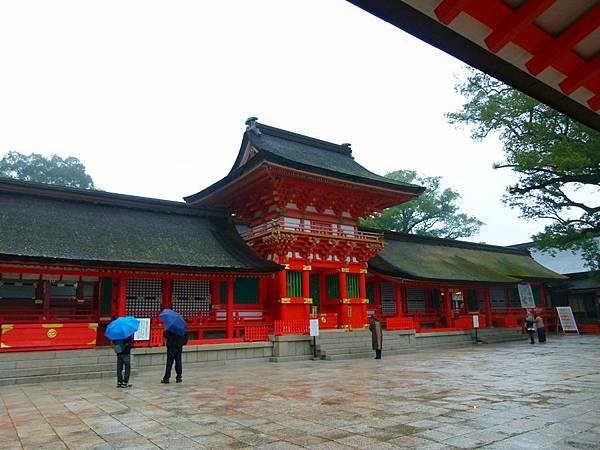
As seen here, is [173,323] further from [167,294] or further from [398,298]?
[398,298]

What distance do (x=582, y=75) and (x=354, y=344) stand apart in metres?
15.5

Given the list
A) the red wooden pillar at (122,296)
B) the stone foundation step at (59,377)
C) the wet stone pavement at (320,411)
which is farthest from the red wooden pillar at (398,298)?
the stone foundation step at (59,377)

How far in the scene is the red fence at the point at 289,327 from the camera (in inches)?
659

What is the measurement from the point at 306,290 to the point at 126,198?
853 cm

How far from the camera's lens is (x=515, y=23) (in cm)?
295

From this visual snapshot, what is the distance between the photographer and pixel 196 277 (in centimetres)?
1620

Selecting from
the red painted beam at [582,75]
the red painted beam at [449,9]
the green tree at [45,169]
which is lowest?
the red painted beam at [582,75]

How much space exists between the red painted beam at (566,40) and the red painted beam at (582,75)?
1.20 ft

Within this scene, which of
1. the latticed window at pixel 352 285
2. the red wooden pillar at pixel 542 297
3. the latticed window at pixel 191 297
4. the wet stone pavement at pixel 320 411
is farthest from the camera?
the red wooden pillar at pixel 542 297

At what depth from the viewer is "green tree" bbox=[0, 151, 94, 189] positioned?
2249 inches

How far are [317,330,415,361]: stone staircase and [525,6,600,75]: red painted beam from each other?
14382 millimetres

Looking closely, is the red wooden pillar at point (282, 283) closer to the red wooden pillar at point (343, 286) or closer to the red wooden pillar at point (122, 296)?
the red wooden pillar at point (343, 286)

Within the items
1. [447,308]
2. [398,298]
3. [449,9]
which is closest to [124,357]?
[449,9]

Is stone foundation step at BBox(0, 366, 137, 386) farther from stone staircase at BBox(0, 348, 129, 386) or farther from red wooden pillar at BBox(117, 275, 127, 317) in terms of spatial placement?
red wooden pillar at BBox(117, 275, 127, 317)
